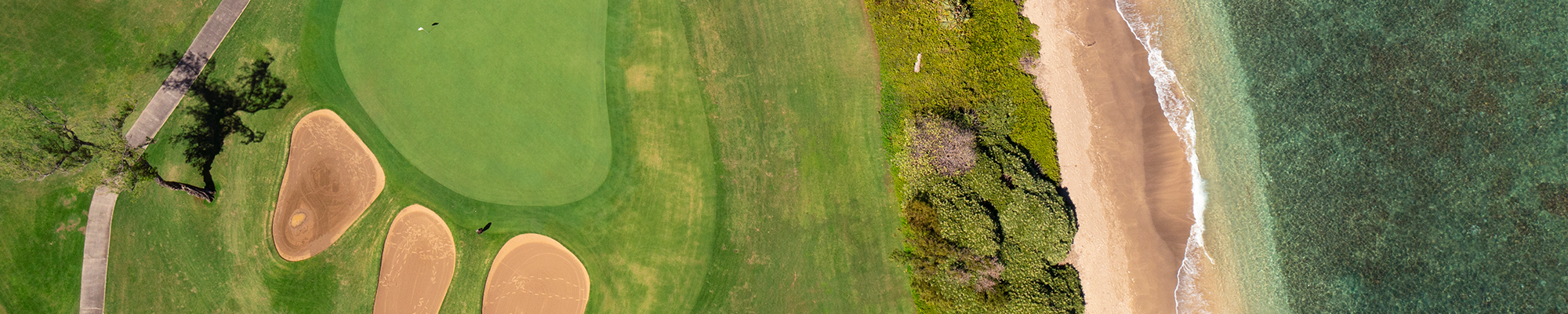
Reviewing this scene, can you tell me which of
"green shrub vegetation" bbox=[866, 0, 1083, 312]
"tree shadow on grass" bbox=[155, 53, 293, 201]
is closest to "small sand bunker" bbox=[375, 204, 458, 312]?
"tree shadow on grass" bbox=[155, 53, 293, 201]

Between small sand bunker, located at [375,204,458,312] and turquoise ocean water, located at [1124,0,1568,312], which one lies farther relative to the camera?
small sand bunker, located at [375,204,458,312]

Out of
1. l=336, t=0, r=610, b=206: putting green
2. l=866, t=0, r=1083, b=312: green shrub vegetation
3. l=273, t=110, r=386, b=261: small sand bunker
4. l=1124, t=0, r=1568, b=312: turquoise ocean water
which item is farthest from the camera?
l=273, t=110, r=386, b=261: small sand bunker

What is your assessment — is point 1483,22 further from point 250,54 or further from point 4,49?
point 4,49

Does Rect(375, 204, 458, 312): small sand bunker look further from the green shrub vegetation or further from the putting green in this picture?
the green shrub vegetation

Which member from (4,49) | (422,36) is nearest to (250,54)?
(422,36)

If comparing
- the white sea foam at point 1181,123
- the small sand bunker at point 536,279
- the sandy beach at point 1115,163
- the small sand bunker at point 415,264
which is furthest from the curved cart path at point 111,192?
the white sea foam at point 1181,123

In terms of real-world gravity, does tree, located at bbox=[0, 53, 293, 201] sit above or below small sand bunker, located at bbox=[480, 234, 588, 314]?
above

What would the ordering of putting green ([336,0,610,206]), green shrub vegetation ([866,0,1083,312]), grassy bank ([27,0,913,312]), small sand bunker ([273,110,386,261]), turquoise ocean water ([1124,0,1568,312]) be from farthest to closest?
1. small sand bunker ([273,110,386,261])
2. putting green ([336,0,610,206])
3. grassy bank ([27,0,913,312])
4. green shrub vegetation ([866,0,1083,312])
5. turquoise ocean water ([1124,0,1568,312])
